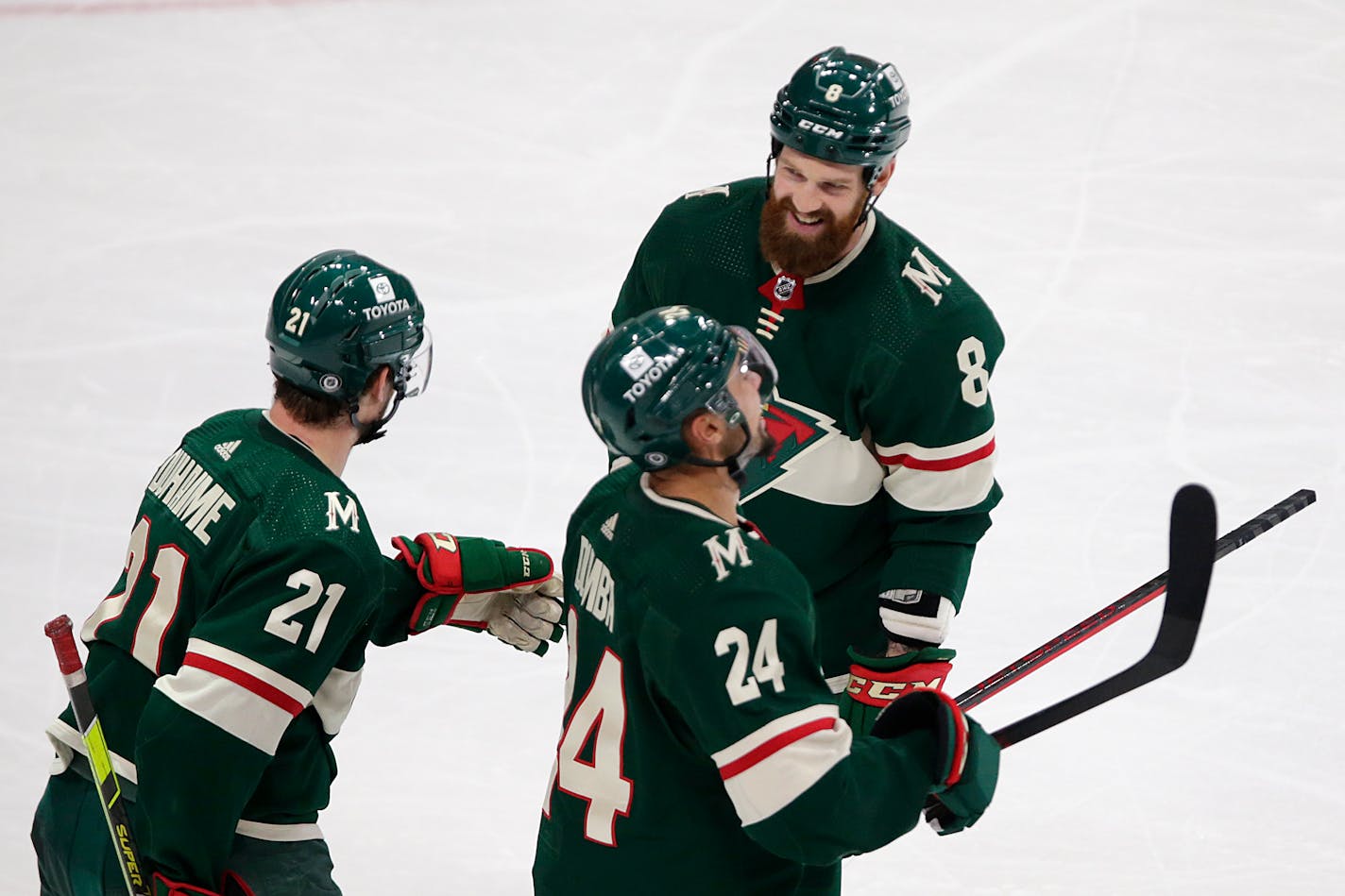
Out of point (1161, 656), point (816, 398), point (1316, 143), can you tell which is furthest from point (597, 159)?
point (1161, 656)

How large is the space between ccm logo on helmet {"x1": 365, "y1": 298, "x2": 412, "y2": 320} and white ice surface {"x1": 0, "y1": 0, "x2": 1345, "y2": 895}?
151 cm

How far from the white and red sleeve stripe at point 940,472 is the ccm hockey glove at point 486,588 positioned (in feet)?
1.89

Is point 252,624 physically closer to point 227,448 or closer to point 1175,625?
point 227,448

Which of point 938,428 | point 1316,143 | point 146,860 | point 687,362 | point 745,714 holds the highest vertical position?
point 1316,143

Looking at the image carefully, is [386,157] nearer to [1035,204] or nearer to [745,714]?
[1035,204]

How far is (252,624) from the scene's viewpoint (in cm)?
213

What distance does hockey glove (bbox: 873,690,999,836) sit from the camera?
2016 mm

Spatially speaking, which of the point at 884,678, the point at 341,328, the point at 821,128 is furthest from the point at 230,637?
the point at 821,128

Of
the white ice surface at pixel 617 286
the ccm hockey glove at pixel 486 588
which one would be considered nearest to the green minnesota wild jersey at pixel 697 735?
the ccm hockey glove at pixel 486 588

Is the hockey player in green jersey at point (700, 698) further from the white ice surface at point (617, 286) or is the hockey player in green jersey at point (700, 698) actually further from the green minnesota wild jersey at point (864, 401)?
the white ice surface at point (617, 286)

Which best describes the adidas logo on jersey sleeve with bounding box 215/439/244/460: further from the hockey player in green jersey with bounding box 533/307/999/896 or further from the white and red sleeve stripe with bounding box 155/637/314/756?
the hockey player in green jersey with bounding box 533/307/999/896

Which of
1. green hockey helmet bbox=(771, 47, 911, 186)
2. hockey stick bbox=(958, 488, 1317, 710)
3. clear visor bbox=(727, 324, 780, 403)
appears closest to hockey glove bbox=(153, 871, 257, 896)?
clear visor bbox=(727, 324, 780, 403)

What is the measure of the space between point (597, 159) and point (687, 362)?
4.56 metres

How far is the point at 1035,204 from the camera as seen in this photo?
19.7 ft
